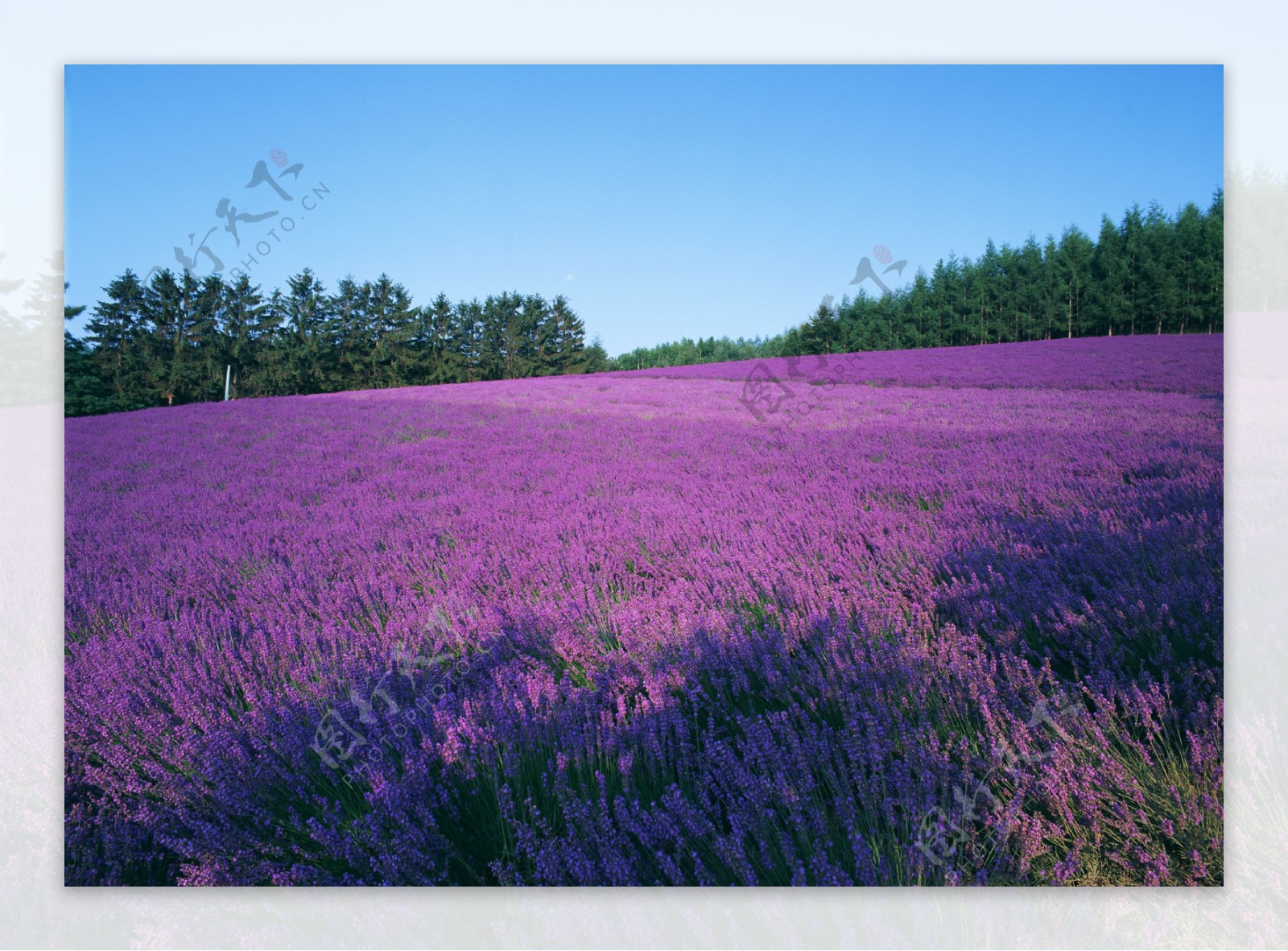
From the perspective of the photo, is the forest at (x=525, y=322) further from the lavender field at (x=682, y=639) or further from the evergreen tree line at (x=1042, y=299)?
the lavender field at (x=682, y=639)

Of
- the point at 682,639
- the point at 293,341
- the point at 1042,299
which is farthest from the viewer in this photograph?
the point at 293,341

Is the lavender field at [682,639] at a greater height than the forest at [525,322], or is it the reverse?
the forest at [525,322]

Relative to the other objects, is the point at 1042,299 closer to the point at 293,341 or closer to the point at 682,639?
the point at 682,639

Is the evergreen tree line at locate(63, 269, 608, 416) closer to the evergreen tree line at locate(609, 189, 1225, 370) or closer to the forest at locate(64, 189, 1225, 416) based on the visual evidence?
the forest at locate(64, 189, 1225, 416)

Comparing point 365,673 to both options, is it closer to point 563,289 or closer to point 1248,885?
point 563,289

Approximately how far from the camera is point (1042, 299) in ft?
9.04

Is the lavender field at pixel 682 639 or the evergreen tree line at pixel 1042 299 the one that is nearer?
the lavender field at pixel 682 639

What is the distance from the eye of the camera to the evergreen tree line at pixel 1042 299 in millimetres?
2449

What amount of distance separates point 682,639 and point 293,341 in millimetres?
2026

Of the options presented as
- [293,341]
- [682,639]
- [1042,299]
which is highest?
[1042,299]

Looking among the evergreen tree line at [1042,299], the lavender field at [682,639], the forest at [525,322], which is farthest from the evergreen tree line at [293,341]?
the evergreen tree line at [1042,299]

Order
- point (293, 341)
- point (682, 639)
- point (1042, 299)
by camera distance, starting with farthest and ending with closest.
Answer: point (293, 341), point (1042, 299), point (682, 639)

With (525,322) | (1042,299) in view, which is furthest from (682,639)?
(1042,299)

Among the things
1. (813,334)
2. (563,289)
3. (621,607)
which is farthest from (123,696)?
(813,334)
